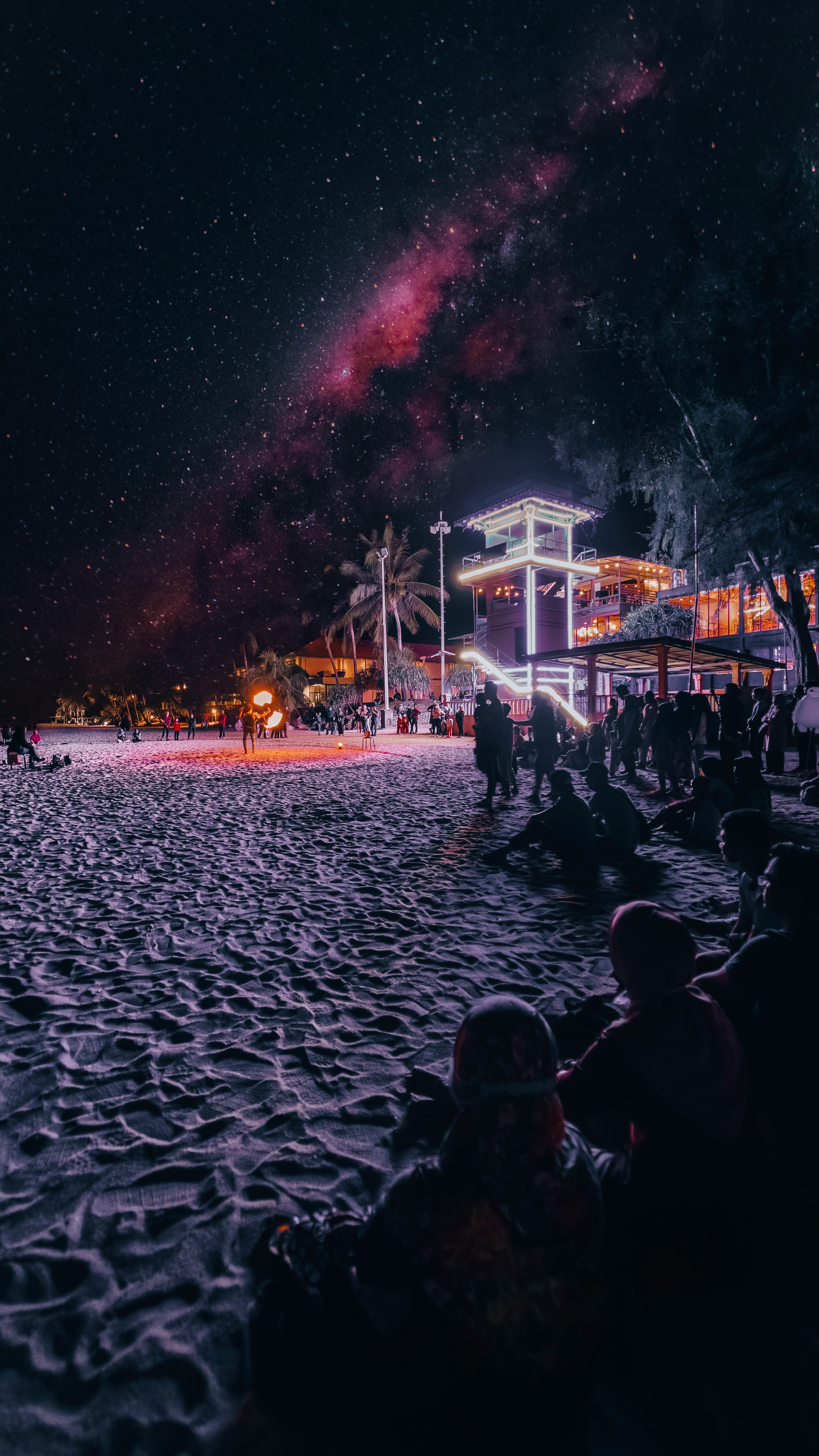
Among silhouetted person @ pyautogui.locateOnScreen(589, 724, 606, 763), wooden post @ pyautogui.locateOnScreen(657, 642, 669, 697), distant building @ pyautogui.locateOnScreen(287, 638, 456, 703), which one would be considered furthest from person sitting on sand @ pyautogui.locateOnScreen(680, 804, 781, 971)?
distant building @ pyautogui.locateOnScreen(287, 638, 456, 703)

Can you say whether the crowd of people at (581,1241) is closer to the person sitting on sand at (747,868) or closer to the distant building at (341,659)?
the person sitting on sand at (747,868)

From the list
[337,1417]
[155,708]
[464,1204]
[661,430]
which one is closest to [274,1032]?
[337,1417]

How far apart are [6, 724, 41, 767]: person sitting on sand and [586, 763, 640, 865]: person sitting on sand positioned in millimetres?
19394

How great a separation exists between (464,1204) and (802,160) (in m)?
22.2

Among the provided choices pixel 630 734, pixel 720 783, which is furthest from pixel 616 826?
pixel 630 734

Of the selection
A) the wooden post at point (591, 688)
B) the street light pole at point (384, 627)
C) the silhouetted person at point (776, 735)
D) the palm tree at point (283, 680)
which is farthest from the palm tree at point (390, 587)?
the silhouetted person at point (776, 735)

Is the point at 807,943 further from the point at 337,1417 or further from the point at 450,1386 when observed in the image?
the point at 337,1417

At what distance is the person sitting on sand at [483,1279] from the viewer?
1467 millimetres

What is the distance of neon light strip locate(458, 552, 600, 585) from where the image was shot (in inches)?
1367

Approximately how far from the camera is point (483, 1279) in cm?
147

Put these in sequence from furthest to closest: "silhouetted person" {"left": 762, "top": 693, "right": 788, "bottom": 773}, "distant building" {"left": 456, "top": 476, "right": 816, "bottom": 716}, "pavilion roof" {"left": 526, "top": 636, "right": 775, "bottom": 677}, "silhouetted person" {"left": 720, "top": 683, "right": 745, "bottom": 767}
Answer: "distant building" {"left": 456, "top": 476, "right": 816, "bottom": 716} < "pavilion roof" {"left": 526, "top": 636, "right": 775, "bottom": 677} < "silhouetted person" {"left": 762, "top": 693, "right": 788, "bottom": 773} < "silhouetted person" {"left": 720, "top": 683, "right": 745, "bottom": 767}

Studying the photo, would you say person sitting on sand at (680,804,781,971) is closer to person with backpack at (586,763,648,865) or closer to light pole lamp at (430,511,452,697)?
person with backpack at (586,763,648,865)

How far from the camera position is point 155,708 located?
83.3 m

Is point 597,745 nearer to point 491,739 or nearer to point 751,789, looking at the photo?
point 491,739
